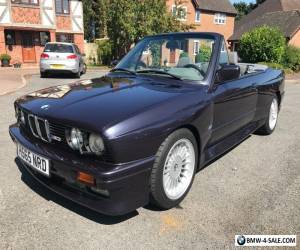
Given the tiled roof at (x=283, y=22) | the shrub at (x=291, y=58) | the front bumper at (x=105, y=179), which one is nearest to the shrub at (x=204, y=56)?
the front bumper at (x=105, y=179)

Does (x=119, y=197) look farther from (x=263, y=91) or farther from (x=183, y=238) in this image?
(x=263, y=91)

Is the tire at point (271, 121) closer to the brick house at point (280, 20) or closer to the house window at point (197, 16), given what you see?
the brick house at point (280, 20)

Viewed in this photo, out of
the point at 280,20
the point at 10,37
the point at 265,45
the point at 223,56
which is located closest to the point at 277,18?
the point at 280,20

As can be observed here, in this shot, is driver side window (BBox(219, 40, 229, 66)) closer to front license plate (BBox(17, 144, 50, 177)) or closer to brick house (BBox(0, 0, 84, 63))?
front license plate (BBox(17, 144, 50, 177))

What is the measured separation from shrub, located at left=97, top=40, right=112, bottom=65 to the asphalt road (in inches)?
923

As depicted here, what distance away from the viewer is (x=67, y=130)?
9.36ft

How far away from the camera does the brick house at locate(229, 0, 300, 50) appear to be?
31942 mm

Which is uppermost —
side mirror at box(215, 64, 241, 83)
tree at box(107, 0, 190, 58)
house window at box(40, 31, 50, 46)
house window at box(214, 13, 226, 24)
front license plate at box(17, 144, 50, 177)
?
house window at box(214, 13, 226, 24)

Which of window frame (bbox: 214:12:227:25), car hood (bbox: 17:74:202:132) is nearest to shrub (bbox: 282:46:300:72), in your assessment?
window frame (bbox: 214:12:227:25)

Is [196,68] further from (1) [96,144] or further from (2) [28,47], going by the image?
(2) [28,47]

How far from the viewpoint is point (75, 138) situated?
282 cm

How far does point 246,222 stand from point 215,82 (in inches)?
61.7

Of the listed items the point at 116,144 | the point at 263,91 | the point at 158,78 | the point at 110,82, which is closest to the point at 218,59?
the point at 158,78

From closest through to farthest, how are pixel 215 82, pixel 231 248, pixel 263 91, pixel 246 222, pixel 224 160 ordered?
pixel 231 248, pixel 246 222, pixel 215 82, pixel 224 160, pixel 263 91
